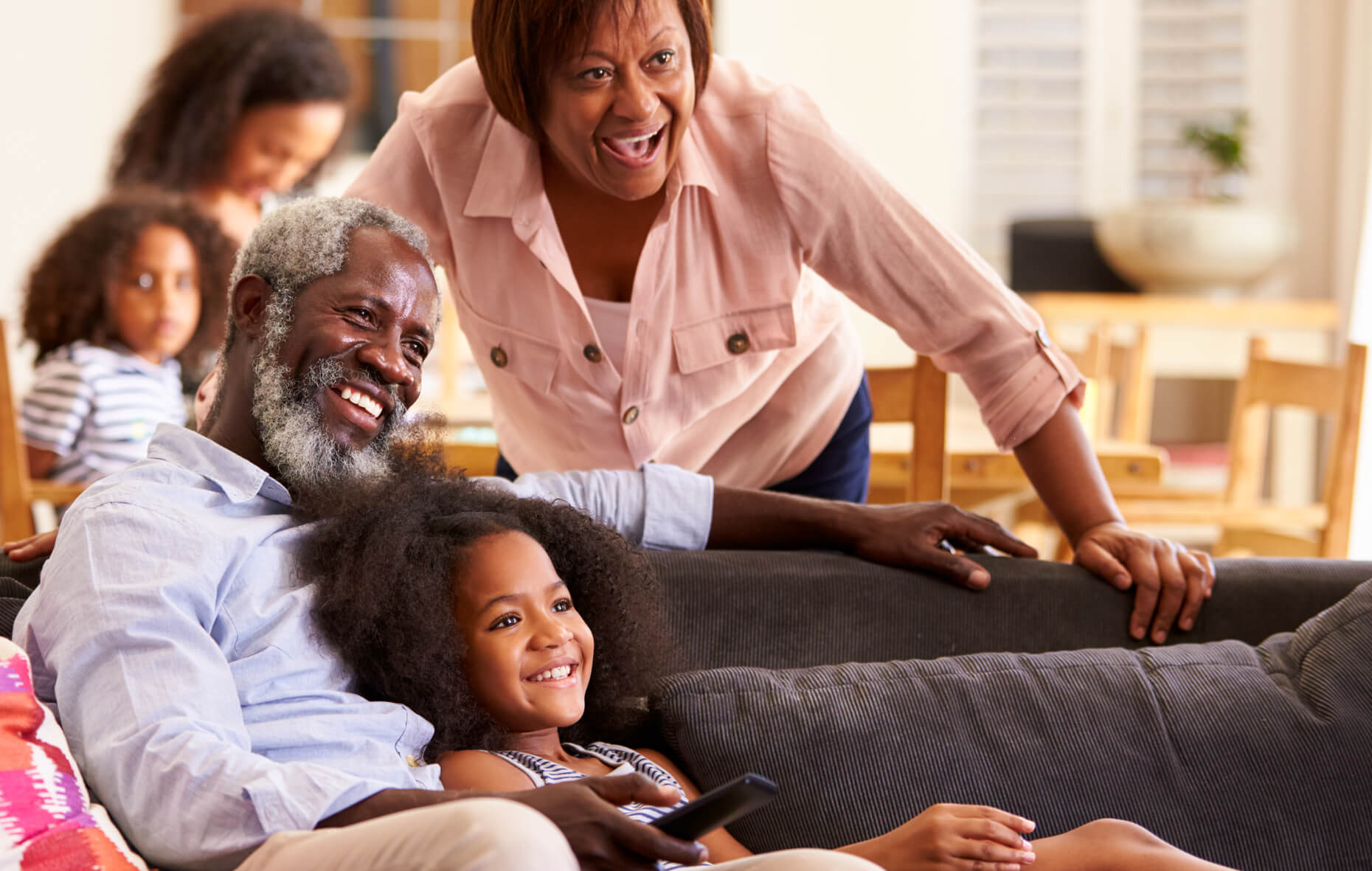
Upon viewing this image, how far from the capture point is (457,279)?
1871 mm

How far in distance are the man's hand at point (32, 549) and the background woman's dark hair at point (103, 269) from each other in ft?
5.17

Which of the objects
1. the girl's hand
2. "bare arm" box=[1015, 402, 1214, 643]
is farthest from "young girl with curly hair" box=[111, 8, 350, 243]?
the girl's hand

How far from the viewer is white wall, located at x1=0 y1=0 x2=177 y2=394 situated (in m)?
4.43

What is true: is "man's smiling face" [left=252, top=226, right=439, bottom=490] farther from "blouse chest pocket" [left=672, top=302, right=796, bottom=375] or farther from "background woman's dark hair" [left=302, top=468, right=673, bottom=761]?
"blouse chest pocket" [left=672, top=302, right=796, bottom=375]

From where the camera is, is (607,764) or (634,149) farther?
(634,149)

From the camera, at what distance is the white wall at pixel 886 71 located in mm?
5094

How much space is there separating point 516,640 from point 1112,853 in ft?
1.95

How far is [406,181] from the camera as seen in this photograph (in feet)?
5.94

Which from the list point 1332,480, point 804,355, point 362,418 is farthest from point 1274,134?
point 362,418

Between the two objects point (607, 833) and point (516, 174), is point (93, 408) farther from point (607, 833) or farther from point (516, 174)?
point (607, 833)

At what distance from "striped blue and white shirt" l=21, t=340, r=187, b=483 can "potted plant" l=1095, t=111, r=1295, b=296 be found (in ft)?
10.2

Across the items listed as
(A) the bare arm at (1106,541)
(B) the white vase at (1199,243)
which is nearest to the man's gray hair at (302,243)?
(A) the bare arm at (1106,541)

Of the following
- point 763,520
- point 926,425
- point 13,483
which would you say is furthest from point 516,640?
point 13,483

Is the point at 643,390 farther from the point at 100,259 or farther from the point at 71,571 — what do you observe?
the point at 100,259
